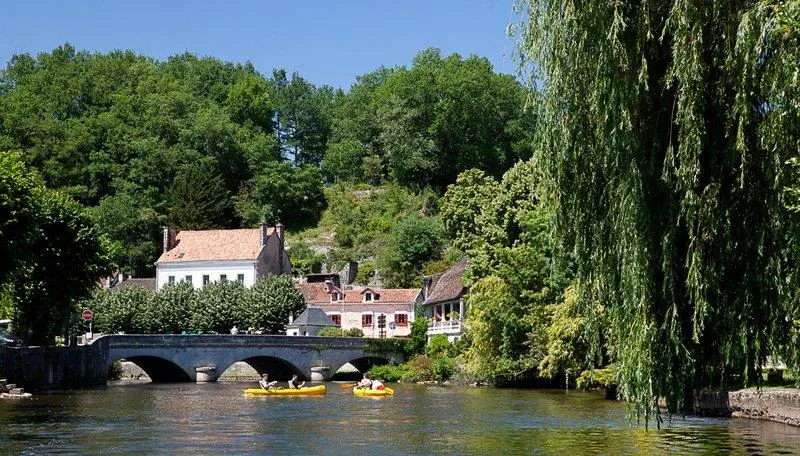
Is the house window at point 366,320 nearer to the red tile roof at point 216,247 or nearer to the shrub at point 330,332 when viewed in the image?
the shrub at point 330,332

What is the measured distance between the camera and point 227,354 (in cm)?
7294

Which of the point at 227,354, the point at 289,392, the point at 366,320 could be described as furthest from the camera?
the point at 366,320

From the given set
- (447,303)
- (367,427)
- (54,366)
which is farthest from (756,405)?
(447,303)

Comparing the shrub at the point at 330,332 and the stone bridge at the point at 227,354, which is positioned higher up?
the shrub at the point at 330,332

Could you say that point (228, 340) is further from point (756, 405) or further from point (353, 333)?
point (756, 405)

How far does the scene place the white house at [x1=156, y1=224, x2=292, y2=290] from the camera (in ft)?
313

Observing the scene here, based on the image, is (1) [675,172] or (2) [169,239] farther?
(2) [169,239]

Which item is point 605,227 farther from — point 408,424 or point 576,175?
point 408,424

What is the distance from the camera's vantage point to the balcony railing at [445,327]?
74.2 m

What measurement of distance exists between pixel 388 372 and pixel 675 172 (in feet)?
190

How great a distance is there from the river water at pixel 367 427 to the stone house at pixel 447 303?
21.2m

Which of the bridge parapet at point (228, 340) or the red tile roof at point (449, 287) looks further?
the red tile roof at point (449, 287)

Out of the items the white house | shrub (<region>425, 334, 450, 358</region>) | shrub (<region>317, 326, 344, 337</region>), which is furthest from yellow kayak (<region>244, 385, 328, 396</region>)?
the white house

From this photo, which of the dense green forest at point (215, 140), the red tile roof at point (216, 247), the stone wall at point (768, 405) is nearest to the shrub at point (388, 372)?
the red tile roof at point (216, 247)
